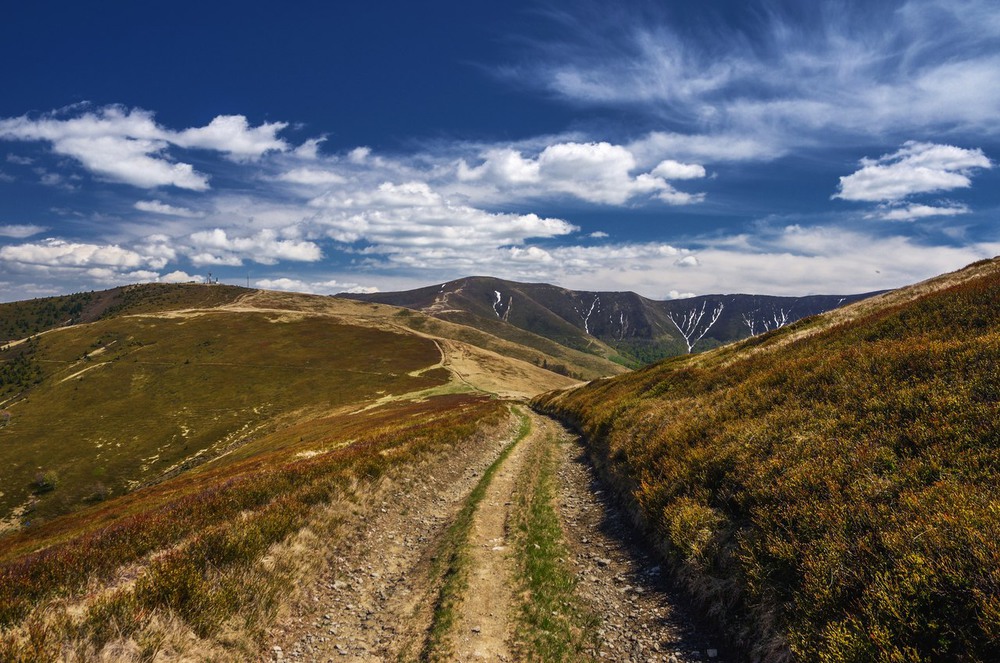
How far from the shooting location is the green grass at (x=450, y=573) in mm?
8633

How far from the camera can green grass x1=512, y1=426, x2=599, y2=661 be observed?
27.7 feet

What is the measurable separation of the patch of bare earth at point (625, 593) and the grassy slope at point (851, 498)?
27.9 inches

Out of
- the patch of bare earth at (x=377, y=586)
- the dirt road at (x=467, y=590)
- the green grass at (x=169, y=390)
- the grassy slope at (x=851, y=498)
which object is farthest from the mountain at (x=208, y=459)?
the grassy slope at (x=851, y=498)

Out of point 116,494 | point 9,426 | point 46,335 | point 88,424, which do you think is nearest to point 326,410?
point 116,494

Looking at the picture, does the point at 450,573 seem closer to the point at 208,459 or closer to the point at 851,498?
the point at 851,498

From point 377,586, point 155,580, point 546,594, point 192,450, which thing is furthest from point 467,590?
point 192,450

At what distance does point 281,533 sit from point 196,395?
123447 mm

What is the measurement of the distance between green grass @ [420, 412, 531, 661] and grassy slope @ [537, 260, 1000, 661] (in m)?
5.54

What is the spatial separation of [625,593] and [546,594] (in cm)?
194

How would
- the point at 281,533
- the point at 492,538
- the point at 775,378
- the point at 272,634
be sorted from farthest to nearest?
the point at 775,378, the point at 492,538, the point at 281,533, the point at 272,634

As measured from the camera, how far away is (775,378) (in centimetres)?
1753

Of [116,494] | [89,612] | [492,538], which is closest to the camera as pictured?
[89,612]

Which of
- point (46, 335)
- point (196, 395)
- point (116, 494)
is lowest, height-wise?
point (116, 494)

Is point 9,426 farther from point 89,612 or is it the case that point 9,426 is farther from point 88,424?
point 89,612
